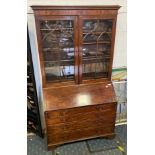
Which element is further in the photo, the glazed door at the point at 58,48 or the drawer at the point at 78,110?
the drawer at the point at 78,110

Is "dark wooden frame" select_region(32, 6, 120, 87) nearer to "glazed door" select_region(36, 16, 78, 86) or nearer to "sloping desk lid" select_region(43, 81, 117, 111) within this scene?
"glazed door" select_region(36, 16, 78, 86)

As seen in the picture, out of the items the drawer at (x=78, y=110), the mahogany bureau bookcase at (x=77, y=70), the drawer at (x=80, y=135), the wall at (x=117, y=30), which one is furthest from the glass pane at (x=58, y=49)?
the drawer at (x=80, y=135)

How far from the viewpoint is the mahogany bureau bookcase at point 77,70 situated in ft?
7.26

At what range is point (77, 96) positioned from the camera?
8.09ft

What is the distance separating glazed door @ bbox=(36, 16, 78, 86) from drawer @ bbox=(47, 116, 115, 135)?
581mm

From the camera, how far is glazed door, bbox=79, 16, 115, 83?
91.0 inches

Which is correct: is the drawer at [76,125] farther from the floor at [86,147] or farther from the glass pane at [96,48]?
the glass pane at [96,48]

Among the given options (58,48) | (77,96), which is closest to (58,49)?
(58,48)

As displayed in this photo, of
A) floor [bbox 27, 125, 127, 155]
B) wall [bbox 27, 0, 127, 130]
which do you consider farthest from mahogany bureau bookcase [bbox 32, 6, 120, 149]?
wall [bbox 27, 0, 127, 130]

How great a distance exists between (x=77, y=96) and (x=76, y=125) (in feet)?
1.29

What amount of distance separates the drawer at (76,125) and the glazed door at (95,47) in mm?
577

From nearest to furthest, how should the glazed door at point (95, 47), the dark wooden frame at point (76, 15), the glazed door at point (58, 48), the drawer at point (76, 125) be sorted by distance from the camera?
the dark wooden frame at point (76, 15) → the glazed door at point (58, 48) → the glazed door at point (95, 47) → the drawer at point (76, 125)

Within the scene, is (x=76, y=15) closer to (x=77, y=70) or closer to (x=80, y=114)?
(x=77, y=70)
